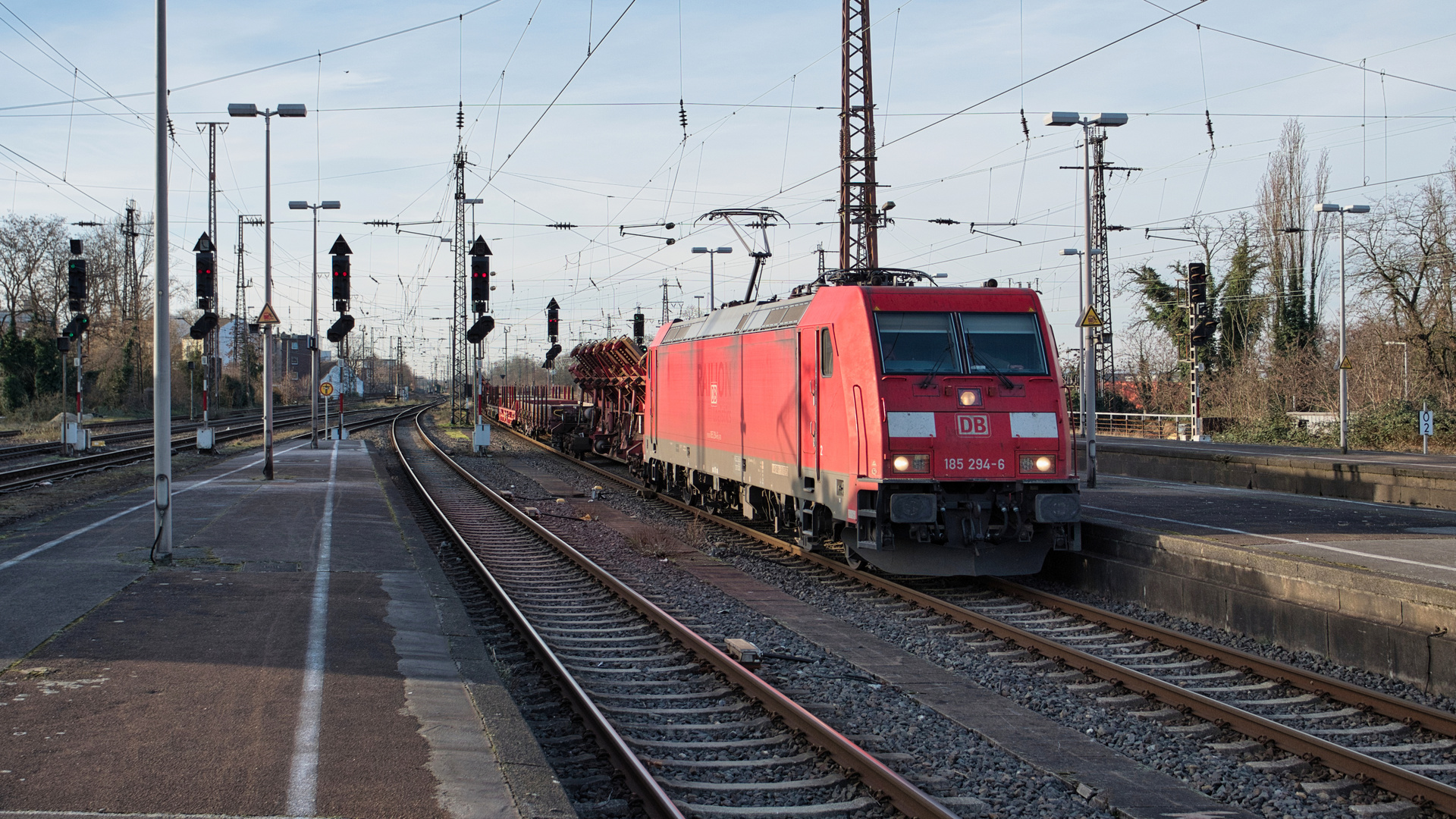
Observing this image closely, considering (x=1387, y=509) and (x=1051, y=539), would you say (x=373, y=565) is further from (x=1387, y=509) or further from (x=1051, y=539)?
(x=1387, y=509)

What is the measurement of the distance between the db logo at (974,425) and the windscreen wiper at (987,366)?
0.46 meters

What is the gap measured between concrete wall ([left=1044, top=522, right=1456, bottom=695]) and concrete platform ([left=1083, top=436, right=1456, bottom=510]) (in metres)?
8.95

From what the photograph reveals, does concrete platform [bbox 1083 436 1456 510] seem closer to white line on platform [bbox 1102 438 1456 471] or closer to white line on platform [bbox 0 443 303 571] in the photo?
white line on platform [bbox 1102 438 1456 471]

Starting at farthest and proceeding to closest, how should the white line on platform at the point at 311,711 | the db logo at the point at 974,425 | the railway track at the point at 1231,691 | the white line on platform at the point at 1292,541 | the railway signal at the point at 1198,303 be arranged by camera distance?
the railway signal at the point at 1198,303 → the db logo at the point at 974,425 → the white line on platform at the point at 1292,541 → the railway track at the point at 1231,691 → the white line on platform at the point at 311,711

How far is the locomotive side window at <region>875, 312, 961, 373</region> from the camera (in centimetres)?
1173

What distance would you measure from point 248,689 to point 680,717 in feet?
9.47

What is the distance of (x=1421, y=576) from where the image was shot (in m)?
9.66

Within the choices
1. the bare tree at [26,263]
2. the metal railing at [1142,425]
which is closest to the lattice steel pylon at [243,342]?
the bare tree at [26,263]

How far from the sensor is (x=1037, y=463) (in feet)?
38.2

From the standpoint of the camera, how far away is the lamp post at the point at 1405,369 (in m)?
31.4

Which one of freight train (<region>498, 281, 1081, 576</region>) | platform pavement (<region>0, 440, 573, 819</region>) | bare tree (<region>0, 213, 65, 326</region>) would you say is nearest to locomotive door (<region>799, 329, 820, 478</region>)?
freight train (<region>498, 281, 1081, 576</region>)

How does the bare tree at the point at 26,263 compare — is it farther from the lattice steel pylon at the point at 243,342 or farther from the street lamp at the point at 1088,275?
the street lamp at the point at 1088,275

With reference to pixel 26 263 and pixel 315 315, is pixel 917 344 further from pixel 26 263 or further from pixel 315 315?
pixel 26 263

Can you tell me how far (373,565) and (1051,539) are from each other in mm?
7888
